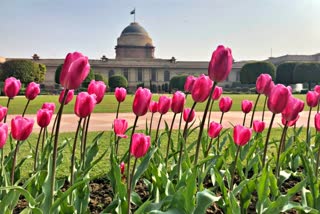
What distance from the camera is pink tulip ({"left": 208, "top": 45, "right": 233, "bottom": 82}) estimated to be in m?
1.47

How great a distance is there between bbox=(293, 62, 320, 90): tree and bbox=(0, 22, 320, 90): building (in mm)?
21680

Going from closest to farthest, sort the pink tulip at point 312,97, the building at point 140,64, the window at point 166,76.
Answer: the pink tulip at point 312,97, the building at point 140,64, the window at point 166,76

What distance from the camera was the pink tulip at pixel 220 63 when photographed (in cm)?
147

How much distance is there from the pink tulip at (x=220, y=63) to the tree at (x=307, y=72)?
154ft

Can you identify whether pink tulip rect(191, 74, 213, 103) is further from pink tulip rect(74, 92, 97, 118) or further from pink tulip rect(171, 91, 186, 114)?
pink tulip rect(74, 92, 97, 118)

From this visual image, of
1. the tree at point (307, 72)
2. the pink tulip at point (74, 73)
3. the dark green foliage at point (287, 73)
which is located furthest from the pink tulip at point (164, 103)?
the dark green foliage at point (287, 73)

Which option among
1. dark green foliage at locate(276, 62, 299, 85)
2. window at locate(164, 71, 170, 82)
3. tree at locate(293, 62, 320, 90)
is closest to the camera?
tree at locate(293, 62, 320, 90)

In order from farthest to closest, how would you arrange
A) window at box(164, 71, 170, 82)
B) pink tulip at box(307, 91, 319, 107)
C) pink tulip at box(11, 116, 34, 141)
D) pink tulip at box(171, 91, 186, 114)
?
window at box(164, 71, 170, 82)
pink tulip at box(307, 91, 319, 107)
pink tulip at box(171, 91, 186, 114)
pink tulip at box(11, 116, 34, 141)

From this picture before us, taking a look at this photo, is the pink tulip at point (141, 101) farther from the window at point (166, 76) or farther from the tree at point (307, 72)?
the window at point (166, 76)

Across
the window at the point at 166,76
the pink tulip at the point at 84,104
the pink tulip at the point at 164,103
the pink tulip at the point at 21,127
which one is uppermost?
the window at the point at 166,76

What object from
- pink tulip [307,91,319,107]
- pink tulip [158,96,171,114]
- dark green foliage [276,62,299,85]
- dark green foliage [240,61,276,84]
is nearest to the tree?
dark green foliage [276,62,299,85]

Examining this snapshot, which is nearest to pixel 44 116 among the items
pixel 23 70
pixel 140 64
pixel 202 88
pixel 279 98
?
pixel 202 88

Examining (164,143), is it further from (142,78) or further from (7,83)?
(142,78)

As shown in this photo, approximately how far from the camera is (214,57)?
1.49 metres
